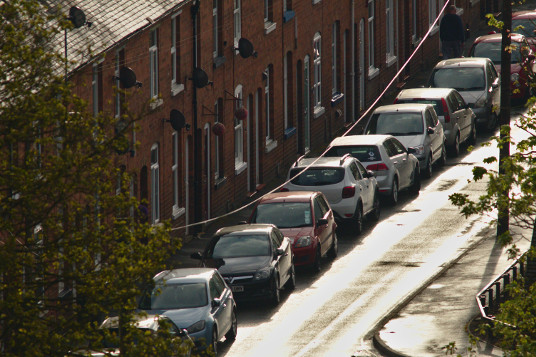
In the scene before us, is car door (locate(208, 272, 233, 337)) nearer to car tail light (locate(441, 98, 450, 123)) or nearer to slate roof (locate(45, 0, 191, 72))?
slate roof (locate(45, 0, 191, 72))

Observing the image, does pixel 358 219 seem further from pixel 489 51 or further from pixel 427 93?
pixel 489 51

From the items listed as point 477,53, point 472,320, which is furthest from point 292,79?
point 472,320

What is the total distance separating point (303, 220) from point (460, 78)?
48.6ft

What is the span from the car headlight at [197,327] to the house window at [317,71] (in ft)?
67.2

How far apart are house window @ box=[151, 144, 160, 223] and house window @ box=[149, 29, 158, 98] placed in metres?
1.25

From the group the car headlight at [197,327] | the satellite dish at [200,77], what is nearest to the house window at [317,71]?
the satellite dish at [200,77]

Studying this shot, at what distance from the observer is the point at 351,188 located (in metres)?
33.2

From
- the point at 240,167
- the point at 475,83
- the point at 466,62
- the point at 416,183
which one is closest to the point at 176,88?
the point at 240,167

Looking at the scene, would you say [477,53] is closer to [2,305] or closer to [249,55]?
[249,55]

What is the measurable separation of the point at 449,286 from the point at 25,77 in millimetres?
14229

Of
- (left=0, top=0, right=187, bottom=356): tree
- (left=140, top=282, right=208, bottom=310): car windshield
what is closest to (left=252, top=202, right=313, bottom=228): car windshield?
(left=140, top=282, right=208, bottom=310): car windshield

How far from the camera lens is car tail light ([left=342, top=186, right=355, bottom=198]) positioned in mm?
33125

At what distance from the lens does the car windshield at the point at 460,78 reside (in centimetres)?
4394

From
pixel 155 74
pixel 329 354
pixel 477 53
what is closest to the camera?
pixel 329 354
